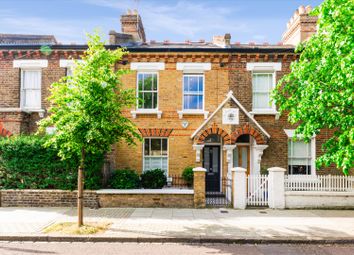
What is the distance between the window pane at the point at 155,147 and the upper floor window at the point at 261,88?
5337 millimetres

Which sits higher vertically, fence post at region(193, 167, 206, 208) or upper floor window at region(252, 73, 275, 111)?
upper floor window at region(252, 73, 275, 111)

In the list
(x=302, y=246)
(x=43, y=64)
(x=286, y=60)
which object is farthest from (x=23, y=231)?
(x=286, y=60)

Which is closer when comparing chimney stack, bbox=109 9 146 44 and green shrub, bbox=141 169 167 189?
green shrub, bbox=141 169 167 189

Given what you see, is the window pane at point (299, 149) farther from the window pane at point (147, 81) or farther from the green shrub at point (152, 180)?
the window pane at point (147, 81)

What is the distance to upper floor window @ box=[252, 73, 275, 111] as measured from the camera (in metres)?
14.9

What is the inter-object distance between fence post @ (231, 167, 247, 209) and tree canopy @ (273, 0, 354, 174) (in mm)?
3020

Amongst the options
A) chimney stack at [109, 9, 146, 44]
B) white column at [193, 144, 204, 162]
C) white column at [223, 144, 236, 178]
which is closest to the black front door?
white column at [193, 144, 204, 162]

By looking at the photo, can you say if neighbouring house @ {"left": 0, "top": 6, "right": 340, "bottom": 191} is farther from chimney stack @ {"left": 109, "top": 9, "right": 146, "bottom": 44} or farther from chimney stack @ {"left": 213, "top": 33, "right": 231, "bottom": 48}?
chimney stack @ {"left": 109, "top": 9, "right": 146, "bottom": 44}

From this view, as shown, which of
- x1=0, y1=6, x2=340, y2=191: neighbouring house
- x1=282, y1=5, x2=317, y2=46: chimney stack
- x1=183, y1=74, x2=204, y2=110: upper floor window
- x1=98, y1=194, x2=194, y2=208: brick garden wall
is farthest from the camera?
x1=282, y1=5, x2=317, y2=46: chimney stack

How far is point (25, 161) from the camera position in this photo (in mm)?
11680

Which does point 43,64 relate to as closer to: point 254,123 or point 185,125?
point 185,125

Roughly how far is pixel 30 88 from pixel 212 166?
10.5 meters

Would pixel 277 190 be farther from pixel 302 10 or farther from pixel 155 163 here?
pixel 302 10

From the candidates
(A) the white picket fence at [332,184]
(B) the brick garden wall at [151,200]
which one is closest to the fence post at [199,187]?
(B) the brick garden wall at [151,200]
